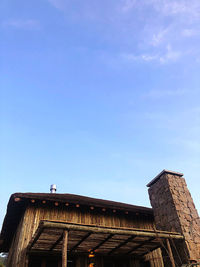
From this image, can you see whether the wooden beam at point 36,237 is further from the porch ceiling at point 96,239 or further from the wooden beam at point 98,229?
the wooden beam at point 98,229

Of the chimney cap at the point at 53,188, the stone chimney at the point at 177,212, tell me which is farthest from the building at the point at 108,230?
the chimney cap at the point at 53,188

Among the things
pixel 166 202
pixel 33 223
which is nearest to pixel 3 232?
pixel 33 223

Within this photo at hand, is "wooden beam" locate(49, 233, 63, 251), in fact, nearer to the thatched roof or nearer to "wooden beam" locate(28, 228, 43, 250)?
"wooden beam" locate(28, 228, 43, 250)

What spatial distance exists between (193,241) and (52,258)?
5.47 meters

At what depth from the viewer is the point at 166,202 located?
401 inches

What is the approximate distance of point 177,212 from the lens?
31.0 feet

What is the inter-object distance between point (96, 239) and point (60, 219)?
7.46 feet

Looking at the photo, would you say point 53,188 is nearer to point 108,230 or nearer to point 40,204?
point 40,204

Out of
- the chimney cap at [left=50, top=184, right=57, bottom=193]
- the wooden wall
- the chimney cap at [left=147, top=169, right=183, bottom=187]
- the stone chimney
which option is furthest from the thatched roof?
the chimney cap at [left=50, top=184, right=57, bottom=193]

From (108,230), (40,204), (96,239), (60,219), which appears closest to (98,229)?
(108,230)

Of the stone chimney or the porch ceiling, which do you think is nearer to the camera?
the porch ceiling

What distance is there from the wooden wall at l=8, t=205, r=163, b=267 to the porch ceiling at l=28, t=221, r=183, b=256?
57 centimetres

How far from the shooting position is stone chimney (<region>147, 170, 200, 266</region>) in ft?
28.1

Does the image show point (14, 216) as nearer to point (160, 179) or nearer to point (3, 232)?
point (3, 232)
